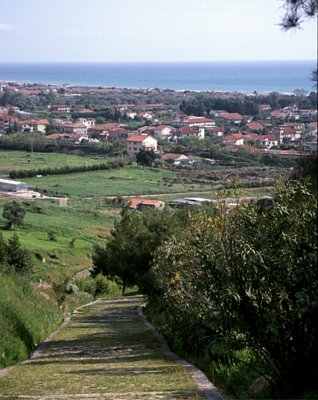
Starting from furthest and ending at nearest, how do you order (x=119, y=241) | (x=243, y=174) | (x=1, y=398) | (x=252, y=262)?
1. (x=243, y=174)
2. (x=119, y=241)
3. (x=1, y=398)
4. (x=252, y=262)

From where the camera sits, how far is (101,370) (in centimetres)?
1157

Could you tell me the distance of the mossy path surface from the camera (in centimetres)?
918

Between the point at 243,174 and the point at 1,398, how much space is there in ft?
241

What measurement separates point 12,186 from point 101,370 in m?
60.0

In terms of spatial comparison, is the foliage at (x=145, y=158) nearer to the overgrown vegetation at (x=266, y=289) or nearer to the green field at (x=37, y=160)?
the green field at (x=37, y=160)

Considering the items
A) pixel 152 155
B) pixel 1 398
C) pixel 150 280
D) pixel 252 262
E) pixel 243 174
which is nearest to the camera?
pixel 252 262

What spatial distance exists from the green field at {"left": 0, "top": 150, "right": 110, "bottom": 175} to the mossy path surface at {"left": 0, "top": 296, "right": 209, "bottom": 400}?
65.3m

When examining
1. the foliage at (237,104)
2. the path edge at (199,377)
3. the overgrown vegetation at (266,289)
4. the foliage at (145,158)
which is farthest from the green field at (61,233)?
the foliage at (237,104)

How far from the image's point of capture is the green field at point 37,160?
8506 centimetres

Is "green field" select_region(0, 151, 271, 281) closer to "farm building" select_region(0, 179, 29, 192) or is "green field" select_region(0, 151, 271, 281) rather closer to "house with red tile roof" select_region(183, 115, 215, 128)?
"farm building" select_region(0, 179, 29, 192)

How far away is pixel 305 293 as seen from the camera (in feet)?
25.5

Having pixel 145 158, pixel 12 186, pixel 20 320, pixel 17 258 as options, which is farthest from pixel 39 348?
pixel 145 158

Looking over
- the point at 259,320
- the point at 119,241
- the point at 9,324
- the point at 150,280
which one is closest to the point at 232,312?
the point at 259,320

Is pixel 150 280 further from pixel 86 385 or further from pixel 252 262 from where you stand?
pixel 252 262
